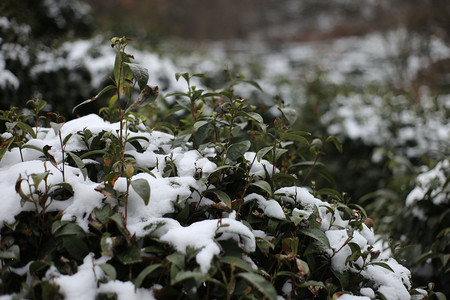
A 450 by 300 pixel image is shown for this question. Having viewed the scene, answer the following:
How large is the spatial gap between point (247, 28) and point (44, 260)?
21.7 metres

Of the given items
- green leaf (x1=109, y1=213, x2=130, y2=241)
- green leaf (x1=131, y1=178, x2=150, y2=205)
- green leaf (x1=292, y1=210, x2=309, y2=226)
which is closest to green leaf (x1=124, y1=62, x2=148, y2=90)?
green leaf (x1=131, y1=178, x2=150, y2=205)

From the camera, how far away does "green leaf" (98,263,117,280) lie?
3.03 ft

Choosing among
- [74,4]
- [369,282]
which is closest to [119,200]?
[369,282]

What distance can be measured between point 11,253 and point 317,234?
0.96 m

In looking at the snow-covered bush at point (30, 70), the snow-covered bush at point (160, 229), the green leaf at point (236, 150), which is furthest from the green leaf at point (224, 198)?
the snow-covered bush at point (30, 70)

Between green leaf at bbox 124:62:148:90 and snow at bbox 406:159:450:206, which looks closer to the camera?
green leaf at bbox 124:62:148:90

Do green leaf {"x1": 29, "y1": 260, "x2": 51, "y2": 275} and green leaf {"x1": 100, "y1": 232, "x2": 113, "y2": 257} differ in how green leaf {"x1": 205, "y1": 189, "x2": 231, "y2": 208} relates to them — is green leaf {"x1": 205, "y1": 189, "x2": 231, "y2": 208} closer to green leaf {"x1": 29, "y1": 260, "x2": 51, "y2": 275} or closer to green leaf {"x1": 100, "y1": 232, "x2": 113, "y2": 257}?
green leaf {"x1": 100, "y1": 232, "x2": 113, "y2": 257}

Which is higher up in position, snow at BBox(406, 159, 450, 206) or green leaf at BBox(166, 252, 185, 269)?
green leaf at BBox(166, 252, 185, 269)

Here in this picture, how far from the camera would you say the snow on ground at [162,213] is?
3.20 ft

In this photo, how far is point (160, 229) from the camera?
41.8 inches

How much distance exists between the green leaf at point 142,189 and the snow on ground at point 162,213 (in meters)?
0.10

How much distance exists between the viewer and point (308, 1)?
23.8 metres

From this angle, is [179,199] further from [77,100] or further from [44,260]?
[77,100]

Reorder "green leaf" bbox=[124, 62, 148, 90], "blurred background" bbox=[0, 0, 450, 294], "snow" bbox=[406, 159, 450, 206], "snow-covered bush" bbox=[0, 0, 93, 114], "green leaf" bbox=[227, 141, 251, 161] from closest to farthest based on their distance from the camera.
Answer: "green leaf" bbox=[124, 62, 148, 90] < "green leaf" bbox=[227, 141, 251, 161] < "snow" bbox=[406, 159, 450, 206] < "blurred background" bbox=[0, 0, 450, 294] < "snow-covered bush" bbox=[0, 0, 93, 114]
